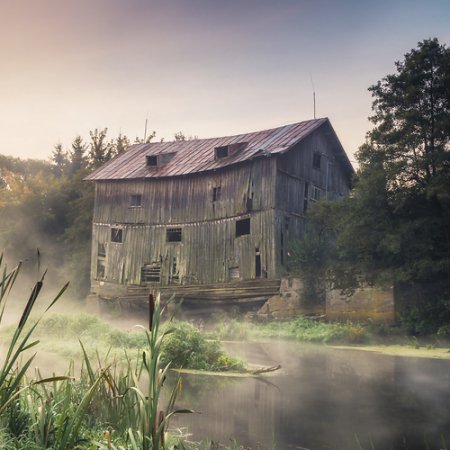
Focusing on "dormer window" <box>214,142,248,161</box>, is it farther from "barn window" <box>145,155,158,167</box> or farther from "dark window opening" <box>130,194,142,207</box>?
"dark window opening" <box>130,194,142,207</box>

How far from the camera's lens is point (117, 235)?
1511 inches

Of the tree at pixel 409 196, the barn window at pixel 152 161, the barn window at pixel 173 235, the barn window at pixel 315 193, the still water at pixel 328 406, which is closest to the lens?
the still water at pixel 328 406

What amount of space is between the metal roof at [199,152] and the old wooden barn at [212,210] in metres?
0.09

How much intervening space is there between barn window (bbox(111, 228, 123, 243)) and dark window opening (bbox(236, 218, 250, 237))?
9076 millimetres

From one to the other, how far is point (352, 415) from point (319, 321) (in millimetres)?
17002

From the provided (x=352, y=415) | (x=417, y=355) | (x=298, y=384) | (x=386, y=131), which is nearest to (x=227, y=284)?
(x=386, y=131)

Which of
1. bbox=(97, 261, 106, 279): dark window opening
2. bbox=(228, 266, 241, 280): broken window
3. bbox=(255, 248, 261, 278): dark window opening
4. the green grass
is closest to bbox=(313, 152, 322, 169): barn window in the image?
bbox=(255, 248, 261, 278): dark window opening

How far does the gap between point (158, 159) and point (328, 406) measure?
98.4 ft

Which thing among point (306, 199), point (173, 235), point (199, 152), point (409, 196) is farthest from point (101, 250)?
point (409, 196)

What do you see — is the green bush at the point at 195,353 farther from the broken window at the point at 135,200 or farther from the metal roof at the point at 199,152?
the broken window at the point at 135,200

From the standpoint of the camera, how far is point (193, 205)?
35.5 metres

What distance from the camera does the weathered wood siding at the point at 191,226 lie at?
32.2m

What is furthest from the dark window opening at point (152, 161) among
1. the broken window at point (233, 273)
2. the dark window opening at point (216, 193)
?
the broken window at point (233, 273)

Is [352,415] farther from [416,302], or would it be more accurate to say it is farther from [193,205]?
[193,205]
